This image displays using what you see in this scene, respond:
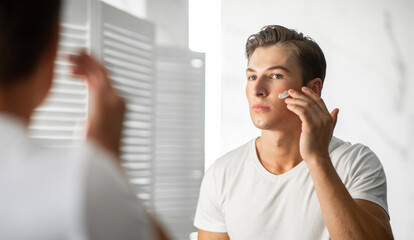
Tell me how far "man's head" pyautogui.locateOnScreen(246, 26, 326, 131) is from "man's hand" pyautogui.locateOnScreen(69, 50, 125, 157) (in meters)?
0.97

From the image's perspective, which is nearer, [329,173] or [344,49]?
[329,173]

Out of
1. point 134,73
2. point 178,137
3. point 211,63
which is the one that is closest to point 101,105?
point 134,73

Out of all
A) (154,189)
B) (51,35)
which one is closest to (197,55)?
(154,189)

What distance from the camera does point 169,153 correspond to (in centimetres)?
188

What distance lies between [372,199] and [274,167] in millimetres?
305

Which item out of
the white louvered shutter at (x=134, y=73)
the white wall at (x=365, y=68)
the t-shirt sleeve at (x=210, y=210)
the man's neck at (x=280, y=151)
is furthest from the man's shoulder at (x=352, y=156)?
the white wall at (x=365, y=68)

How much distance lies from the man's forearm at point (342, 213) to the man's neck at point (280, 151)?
25cm

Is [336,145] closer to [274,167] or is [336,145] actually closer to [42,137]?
[274,167]

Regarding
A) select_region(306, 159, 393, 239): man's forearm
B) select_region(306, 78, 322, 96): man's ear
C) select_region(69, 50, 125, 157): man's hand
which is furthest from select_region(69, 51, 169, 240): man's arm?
select_region(306, 78, 322, 96): man's ear

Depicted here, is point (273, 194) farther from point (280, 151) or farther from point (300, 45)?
point (300, 45)

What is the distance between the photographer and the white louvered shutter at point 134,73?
5.46ft

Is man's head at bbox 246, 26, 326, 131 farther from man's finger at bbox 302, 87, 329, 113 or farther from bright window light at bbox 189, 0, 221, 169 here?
bright window light at bbox 189, 0, 221, 169

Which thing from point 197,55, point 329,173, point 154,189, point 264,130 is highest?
point 197,55

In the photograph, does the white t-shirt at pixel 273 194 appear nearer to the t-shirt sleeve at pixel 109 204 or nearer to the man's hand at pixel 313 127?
the man's hand at pixel 313 127
